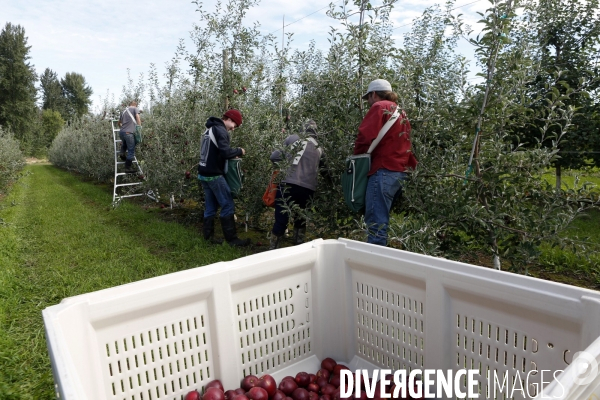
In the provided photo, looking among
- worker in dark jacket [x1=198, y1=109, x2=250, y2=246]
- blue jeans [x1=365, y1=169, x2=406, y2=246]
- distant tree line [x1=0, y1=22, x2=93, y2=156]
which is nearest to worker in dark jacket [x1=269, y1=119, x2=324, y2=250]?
blue jeans [x1=365, y1=169, x2=406, y2=246]

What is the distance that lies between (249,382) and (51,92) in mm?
83378

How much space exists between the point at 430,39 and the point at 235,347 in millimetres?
4149

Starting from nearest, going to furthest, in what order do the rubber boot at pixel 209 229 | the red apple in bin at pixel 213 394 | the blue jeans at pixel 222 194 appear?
1. the red apple in bin at pixel 213 394
2. the blue jeans at pixel 222 194
3. the rubber boot at pixel 209 229

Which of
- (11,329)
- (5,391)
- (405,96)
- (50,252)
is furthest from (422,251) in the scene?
(50,252)

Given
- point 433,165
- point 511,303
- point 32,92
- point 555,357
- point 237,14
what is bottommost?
point 555,357

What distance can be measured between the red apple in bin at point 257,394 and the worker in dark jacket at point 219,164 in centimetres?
389

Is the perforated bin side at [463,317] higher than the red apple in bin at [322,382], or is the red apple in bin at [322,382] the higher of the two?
the perforated bin side at [463,317]

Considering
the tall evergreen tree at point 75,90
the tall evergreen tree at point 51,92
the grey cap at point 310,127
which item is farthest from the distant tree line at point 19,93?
the grey cap at point 310,127

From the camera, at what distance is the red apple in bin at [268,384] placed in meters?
1.91

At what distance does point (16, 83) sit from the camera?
4206 cm

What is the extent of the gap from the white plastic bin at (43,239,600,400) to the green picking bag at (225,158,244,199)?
146 inches

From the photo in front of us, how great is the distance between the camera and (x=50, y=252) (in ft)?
18.2

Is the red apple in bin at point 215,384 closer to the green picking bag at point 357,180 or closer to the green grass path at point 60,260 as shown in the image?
the green grass path at point 60,260

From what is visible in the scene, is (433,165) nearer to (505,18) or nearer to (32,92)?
(505,18)
